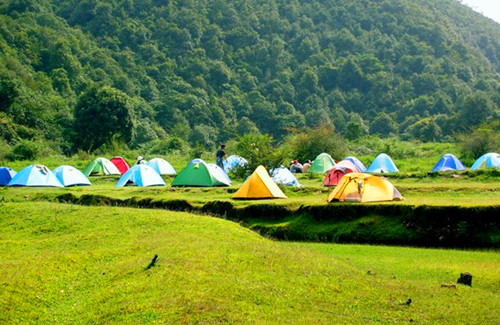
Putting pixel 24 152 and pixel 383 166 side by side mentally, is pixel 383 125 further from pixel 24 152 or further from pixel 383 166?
pixel 24 152

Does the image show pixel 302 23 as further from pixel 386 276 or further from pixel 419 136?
pixel 386 276

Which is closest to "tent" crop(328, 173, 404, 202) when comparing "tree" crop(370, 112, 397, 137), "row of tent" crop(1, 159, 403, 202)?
"row of tent" crop(1, 159, 403, 202)

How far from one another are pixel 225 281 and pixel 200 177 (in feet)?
54.5

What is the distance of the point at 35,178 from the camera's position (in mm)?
27125

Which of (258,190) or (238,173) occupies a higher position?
(258,190)

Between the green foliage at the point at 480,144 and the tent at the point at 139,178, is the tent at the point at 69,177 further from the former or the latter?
the green foliage at the point at 480,144

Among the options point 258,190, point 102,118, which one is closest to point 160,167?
point 258,190

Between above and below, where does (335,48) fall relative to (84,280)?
above

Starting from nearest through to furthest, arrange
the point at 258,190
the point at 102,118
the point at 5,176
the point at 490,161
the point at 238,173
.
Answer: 1. the point at 258,190
2. the point at 238,173
3. the point at 5,176
4. the point at 490,161
5. the point at 102,118

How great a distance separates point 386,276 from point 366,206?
5.78 metres

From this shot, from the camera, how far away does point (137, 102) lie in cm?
7569

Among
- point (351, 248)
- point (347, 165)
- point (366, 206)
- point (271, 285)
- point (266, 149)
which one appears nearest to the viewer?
point (271, 285)

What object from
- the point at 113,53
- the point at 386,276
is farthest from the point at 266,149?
the point at 113,53

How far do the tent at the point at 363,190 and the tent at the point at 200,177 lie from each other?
8.84m
